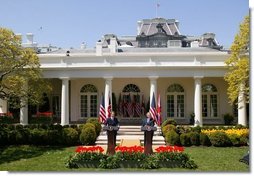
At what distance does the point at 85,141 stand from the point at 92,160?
528 cm

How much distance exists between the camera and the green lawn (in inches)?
489

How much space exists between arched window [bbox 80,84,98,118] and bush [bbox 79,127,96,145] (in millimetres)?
7751

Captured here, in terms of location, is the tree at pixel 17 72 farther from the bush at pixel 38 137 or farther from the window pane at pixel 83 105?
the window pane at pixel 83 105

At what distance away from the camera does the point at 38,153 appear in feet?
51.8

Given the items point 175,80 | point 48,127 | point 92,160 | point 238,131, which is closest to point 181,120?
point 175,80

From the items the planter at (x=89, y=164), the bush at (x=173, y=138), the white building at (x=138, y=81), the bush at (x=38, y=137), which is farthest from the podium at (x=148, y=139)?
the white building at (x=138, y=81)

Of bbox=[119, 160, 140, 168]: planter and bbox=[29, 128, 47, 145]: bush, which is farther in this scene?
bbox=[29, 128, 47, 145]: bush

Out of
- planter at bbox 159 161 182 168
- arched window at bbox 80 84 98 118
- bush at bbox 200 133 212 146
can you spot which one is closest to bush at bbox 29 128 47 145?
bush at bbox 200 133 212 146

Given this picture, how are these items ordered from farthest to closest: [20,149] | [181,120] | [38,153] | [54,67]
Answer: [181,120] → [54,67] → [20,149] → [38,153]

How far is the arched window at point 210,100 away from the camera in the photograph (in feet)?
82.9

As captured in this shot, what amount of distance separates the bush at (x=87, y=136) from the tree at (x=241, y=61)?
255 inches

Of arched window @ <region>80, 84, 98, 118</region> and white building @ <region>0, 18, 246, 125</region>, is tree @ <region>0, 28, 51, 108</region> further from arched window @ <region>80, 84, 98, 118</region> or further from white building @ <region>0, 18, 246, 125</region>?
arched window @ <region>80, 84, 98, 118</region>

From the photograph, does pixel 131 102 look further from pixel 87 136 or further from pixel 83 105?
pixel 87 136

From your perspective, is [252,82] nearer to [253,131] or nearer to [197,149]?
[253,131]
